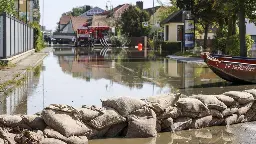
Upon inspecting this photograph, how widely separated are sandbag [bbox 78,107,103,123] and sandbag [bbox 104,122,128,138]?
0.43 m

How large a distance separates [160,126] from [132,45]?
64711 millimetres

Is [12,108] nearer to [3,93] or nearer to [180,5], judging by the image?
[3,93]

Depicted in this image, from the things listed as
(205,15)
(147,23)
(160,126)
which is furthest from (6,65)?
(147,23)

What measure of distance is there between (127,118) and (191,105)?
1437 millimetres

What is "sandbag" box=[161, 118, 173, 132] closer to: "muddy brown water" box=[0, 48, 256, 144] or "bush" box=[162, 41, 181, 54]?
"muddy brown water" box=[0, 48, 256, 144]

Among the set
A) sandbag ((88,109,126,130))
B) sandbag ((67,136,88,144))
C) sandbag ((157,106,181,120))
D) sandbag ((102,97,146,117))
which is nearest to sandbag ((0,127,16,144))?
sandbag ((67,136,88,144))

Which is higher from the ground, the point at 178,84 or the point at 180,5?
the point at 180,5

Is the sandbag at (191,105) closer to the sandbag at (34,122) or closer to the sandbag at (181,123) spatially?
the sandbag at (181,123)

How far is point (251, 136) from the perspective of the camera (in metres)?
8.60

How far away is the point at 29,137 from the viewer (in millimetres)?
7078

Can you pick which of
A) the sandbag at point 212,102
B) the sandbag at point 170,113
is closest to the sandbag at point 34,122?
the sandbag at point 170,113

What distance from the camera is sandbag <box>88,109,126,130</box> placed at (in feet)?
25.8

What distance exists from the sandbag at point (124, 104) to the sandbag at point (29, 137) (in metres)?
1.48

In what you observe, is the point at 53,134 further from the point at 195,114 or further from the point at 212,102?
the point at 212,102
